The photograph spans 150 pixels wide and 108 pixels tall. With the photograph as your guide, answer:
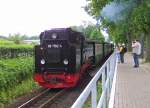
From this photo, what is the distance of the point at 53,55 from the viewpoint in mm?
21844

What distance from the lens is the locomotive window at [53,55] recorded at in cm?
2175

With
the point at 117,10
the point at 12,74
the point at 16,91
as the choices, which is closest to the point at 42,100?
the point at 16,91

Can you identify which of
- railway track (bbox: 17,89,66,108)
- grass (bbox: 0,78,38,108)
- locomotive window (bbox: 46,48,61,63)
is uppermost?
locomotive window (bbox: 46,48,61,63)

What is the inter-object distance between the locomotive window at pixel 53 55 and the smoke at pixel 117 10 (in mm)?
15024

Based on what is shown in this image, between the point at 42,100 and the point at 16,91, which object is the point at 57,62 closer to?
the point at 16,91

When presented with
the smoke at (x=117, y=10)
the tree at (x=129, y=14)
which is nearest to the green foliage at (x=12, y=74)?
the tree at (x=129, y=14)

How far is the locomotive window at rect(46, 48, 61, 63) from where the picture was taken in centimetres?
2175

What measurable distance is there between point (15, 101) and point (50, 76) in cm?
282

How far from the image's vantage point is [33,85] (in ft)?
82.3

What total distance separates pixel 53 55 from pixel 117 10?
16.3m

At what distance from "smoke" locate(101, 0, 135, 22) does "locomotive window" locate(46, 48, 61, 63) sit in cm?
1502

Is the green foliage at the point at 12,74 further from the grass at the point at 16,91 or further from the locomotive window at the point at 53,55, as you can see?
the locomotive window at the point at 53,55

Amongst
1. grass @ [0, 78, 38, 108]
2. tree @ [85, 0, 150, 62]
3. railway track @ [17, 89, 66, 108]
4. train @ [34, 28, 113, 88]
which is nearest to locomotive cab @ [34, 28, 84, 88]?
train @ [34, 28, 113, 88]

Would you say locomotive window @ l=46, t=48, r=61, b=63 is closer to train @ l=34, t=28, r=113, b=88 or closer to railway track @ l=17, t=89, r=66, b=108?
train @ l=34, t=28, r=113, b=88
